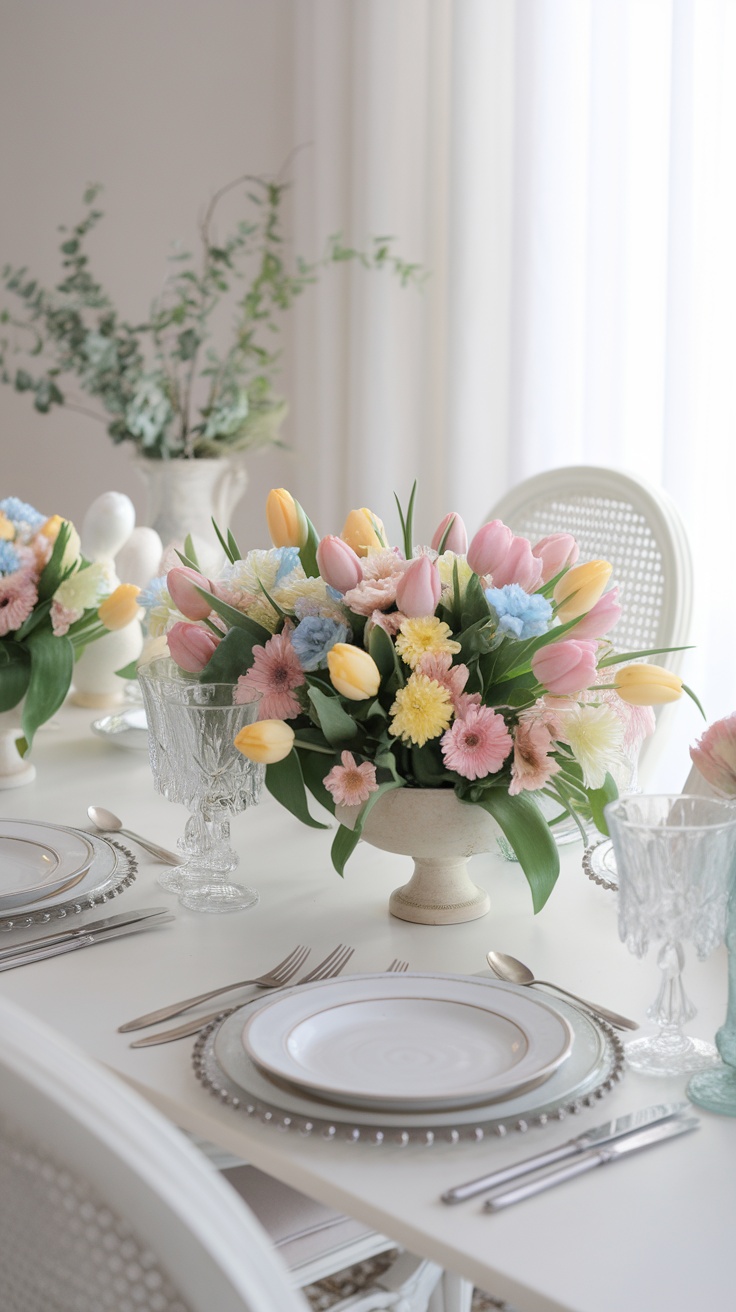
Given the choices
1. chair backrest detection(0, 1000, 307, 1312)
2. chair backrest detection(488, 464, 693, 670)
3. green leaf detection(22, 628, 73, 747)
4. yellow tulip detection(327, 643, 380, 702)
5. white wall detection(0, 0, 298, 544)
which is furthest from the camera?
white wall detection(0, 0, 298, 544)

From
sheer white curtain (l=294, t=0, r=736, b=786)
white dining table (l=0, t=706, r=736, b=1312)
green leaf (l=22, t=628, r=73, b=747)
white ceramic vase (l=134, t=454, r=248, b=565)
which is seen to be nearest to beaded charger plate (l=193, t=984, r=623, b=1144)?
white dining table (l=0, t=706, r=736, b=1312)

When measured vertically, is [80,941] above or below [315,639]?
below

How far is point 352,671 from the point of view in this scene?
0.93 metres

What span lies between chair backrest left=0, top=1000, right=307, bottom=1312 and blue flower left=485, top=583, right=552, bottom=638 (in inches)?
21.0

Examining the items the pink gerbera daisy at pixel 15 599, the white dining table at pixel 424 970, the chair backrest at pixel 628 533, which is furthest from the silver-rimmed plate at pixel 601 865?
the pink gerbera daisy at pixel 15 599

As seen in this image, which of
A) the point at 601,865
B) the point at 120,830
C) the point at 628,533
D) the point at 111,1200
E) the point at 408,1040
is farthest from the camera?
the point at 628,533

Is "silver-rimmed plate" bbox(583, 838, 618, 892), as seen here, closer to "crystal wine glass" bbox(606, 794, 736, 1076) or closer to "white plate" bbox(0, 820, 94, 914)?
"crystal wine glass" bbox(606, 794, 736, 1076)

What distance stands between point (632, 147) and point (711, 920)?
187 cm

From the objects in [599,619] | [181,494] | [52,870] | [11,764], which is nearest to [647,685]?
[599,619]

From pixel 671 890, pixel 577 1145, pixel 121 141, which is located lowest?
pixel 577 1145

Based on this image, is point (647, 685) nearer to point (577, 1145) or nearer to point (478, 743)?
point (478, 743)

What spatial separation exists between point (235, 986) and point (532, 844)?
232 mm

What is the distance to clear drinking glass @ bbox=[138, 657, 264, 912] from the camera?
1.05m

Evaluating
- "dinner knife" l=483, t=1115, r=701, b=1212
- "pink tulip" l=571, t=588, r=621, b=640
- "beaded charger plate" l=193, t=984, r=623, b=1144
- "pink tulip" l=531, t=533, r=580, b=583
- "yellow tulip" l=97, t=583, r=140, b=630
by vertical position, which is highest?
"pink tulip" l=531, t=533, r=580, b=583
